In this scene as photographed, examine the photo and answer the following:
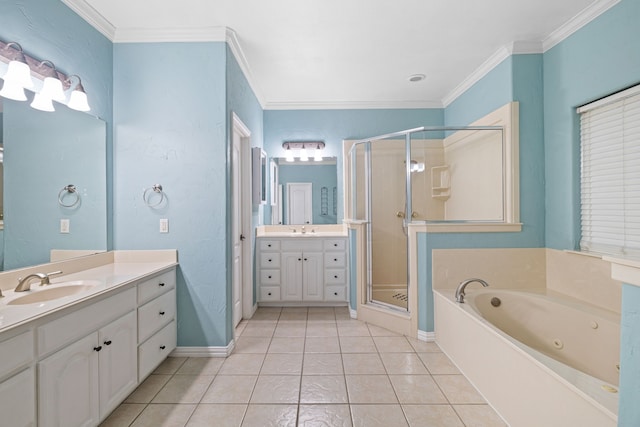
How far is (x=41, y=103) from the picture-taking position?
1750mm

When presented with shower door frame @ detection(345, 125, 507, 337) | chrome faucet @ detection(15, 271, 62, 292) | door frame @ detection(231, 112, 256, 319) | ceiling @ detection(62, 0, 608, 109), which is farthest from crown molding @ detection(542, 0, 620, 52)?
chrome faucet @ detection(15, 271, 62, 292)

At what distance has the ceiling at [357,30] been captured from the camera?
6.86ft

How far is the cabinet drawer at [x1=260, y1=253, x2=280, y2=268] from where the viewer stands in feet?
11.9

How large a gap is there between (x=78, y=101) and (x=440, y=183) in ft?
10.1

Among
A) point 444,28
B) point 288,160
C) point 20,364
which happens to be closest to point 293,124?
point 288,160

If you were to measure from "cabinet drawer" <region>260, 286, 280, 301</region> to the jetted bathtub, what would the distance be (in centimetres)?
186

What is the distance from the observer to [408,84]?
11.2 ft

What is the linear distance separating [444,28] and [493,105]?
956 mm

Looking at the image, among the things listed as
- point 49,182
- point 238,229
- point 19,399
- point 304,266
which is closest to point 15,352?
point 19,399

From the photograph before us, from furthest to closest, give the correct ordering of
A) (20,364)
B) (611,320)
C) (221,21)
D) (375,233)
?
(375,233) → (221,21) → (611,320) → (20,364)

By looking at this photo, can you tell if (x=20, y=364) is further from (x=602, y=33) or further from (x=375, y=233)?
(x=602, y=33)

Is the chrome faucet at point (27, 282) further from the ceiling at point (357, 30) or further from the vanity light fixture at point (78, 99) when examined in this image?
the ceiling at point (357, 30)

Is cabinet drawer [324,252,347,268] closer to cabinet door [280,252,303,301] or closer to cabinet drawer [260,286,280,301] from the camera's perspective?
cabinet door [280,252,303,301]

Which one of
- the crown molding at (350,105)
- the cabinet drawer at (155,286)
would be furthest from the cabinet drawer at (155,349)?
the crown molding at (350,105)
